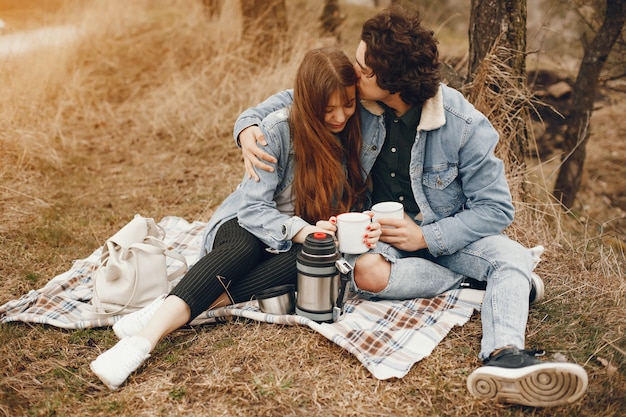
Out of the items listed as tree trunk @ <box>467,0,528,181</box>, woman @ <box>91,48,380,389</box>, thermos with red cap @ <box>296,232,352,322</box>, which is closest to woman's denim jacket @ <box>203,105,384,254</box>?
woman @ <box>91,48,380,389</box>

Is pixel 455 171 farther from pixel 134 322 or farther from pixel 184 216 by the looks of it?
pixel 184 216

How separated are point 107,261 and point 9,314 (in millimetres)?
576

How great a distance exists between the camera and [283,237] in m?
3.14

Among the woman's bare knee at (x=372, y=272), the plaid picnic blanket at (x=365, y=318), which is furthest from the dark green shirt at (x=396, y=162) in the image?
the plaid picnic blanket at (x=365, y=318)

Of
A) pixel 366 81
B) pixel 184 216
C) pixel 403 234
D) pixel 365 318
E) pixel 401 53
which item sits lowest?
pixel 184 216

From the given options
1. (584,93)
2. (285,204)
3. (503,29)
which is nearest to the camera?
(285,204)

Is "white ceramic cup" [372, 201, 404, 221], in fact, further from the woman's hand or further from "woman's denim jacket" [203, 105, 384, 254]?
"woman's denim jacket" [203, 105, 384, 254]

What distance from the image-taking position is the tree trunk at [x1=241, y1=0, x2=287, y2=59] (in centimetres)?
727

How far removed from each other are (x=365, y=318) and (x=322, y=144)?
90 cm

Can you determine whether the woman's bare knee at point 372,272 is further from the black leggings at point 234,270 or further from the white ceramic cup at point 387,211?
the black leggings at point 234,270

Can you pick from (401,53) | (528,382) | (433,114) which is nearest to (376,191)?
(433,114)

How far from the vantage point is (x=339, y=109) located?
302cm

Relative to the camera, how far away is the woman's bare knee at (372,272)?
3.10 meters

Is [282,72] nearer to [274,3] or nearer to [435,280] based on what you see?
[274,3]
